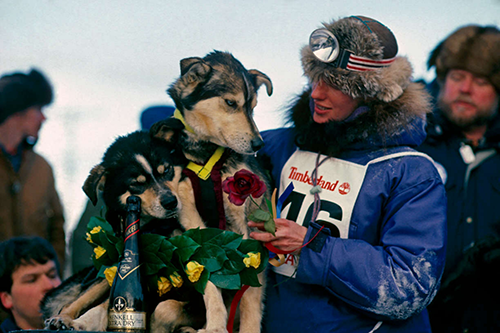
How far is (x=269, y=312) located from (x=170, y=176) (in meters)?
0.84

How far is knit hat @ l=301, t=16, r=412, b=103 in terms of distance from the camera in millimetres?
2641

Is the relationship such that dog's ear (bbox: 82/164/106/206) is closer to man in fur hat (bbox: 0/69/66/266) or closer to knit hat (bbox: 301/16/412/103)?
knit hat (bbox: 301/16/412/103)

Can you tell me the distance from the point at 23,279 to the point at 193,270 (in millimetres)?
2198

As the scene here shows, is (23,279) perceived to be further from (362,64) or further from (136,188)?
(362,64)

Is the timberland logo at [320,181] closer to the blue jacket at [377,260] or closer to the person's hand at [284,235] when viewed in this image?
the blue jacket at [377,260]

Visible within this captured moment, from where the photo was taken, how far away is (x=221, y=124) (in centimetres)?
244

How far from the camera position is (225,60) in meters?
2.46

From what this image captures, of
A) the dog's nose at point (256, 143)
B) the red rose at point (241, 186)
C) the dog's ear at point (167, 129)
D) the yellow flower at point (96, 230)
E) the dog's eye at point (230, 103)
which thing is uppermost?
the dog's eye at point (230, 103)

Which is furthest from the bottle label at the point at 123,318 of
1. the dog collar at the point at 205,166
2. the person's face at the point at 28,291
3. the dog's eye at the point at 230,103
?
the person's face at the point at 28,291

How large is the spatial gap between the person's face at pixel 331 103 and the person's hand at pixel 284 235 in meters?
0.71

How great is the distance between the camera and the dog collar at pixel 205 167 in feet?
7.75

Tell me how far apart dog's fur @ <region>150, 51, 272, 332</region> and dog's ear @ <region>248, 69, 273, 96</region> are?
5 centimetres

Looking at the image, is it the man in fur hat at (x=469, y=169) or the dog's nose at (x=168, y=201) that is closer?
the dog's nose at (x=168, y=201)

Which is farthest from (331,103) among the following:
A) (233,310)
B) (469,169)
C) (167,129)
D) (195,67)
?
(469,169)
